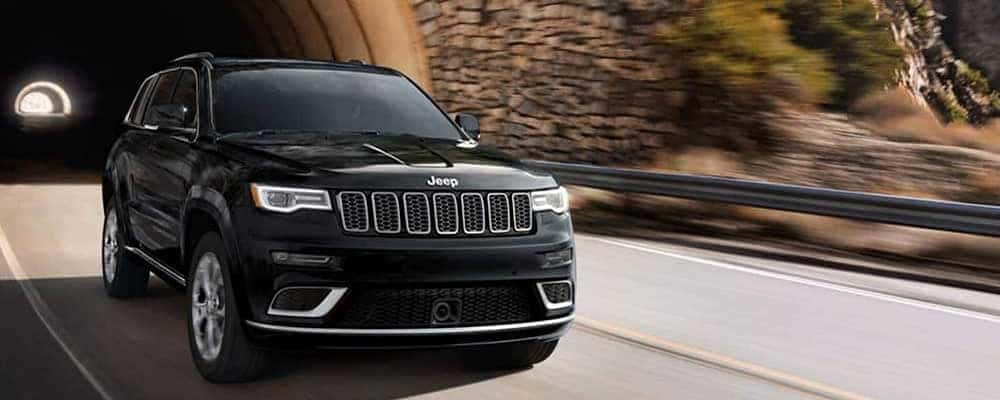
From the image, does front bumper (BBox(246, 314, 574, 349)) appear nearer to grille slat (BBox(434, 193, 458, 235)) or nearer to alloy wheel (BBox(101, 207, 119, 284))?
grille slat (BBox(434, 193, 458, 235))

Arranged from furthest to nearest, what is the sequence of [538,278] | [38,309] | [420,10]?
1. [420,10]
2. [38,309]
3. [538,278]

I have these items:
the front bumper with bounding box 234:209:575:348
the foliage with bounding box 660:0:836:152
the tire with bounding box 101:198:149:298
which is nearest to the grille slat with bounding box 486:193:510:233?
the front bumper with bounding box 234:209:575:348

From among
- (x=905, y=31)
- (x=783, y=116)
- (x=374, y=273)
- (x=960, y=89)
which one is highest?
(x=374, y=273)

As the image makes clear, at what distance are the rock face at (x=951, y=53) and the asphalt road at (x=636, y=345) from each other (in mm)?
23262

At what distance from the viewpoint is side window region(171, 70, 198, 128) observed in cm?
702

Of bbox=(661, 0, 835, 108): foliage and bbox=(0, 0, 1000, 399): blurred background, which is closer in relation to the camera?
bbox=(0, 0, 1000, 399): blurred background

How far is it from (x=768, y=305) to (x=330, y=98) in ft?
11.8

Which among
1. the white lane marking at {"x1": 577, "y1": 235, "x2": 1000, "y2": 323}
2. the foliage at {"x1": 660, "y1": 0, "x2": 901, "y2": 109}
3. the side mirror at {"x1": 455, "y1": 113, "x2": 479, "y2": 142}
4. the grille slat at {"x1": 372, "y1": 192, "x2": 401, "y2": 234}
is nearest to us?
the grille slat at {"x1": 372, "y1": 192, "x2": 401, "y2": 234}

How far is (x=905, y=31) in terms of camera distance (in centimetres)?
3472

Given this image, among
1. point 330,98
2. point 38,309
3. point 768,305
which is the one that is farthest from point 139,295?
point 768,305

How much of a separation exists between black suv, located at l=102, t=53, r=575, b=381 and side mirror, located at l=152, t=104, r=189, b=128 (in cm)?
2

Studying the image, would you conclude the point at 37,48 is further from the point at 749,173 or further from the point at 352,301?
the point at 352,301

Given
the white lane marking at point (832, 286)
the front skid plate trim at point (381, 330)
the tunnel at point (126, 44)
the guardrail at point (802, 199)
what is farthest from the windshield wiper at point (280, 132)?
the tunnel at point (126, 44)

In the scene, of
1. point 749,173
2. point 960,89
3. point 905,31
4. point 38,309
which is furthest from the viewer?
point 960,89
